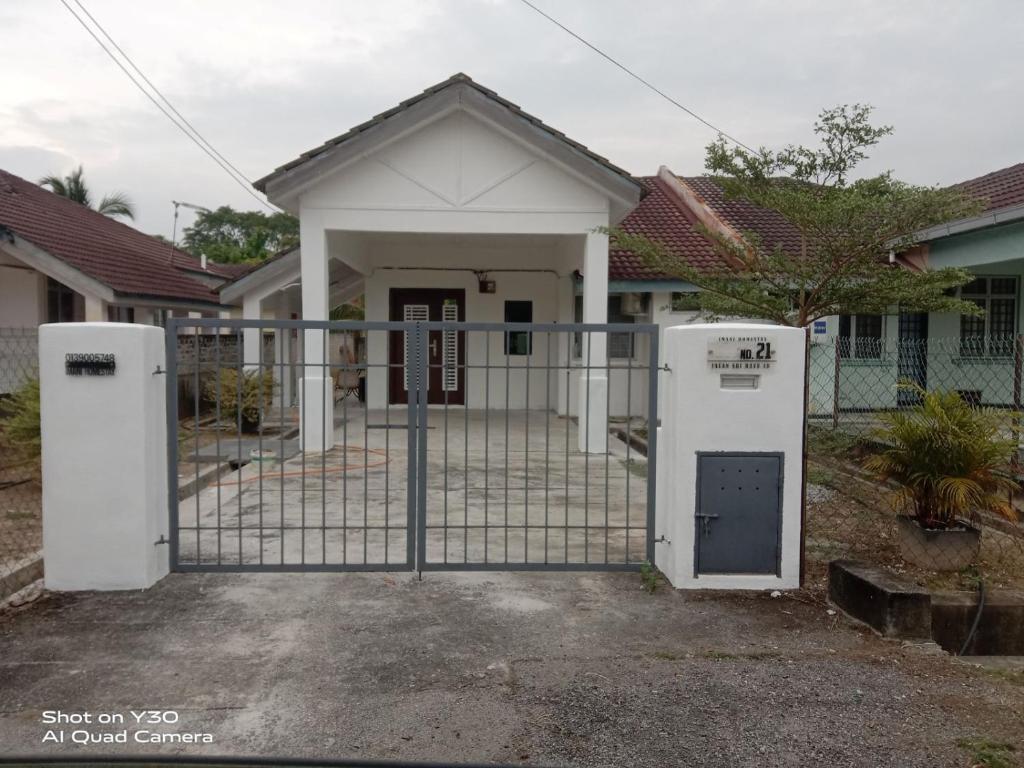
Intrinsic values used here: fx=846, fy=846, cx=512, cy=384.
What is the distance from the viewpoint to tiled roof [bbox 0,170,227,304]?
43.2ft

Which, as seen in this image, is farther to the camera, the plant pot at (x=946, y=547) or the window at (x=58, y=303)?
the window at (x=58, y=303)

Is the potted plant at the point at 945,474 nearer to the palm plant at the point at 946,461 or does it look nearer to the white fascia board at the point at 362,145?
the palm plant at the point at 946,461

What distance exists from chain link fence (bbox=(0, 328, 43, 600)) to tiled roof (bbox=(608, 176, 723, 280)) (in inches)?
353

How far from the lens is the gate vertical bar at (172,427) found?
5.62 meters

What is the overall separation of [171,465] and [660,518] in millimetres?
3330

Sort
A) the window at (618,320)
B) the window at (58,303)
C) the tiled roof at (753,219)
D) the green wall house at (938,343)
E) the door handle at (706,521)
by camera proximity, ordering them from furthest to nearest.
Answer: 1. the tiled roof at (753,219)
2. the window at (618,320)
3. the window at (58,303)
4. the green wall house at (938,343)
5. the door handle at (706,521)

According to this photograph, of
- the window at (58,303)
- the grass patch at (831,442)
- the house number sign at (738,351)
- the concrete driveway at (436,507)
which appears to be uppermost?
the window at (58,303)

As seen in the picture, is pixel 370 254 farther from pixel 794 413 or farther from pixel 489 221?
pixel 794 413

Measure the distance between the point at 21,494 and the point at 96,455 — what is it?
12.7 ft

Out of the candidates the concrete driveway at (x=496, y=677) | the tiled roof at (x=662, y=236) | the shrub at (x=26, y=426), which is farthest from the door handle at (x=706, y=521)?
the tiled roof at (x=662, y=236)

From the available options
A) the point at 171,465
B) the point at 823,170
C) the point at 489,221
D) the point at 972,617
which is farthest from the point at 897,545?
the point at 489,221

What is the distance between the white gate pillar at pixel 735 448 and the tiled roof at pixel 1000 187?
692 cm

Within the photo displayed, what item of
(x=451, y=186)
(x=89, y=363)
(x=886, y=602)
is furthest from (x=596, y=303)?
(x=89, y=363)

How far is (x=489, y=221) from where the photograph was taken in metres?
11.4
